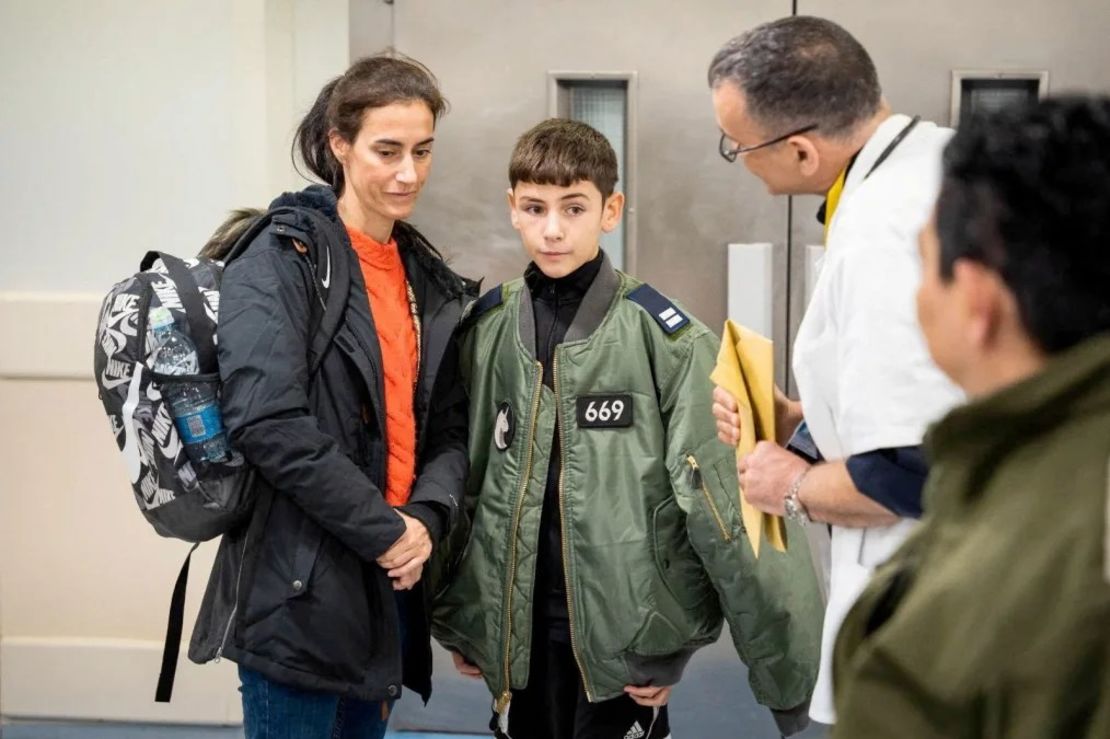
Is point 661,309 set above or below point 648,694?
above

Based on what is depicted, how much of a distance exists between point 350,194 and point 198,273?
12.5 inches

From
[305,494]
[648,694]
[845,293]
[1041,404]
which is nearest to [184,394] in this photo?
[305,494]

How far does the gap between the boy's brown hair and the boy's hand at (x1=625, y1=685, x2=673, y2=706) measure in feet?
3.02

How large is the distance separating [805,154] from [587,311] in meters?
0.66

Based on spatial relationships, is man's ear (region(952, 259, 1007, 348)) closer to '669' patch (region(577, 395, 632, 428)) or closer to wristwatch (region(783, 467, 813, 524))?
wristwatch (region(783, 467, 813, 524))

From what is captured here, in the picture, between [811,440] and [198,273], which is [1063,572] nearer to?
[811,440]

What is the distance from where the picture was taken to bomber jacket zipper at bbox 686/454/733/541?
2436 millimetres

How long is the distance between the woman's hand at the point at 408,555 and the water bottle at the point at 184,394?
332mm

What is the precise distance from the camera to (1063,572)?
0.98 m

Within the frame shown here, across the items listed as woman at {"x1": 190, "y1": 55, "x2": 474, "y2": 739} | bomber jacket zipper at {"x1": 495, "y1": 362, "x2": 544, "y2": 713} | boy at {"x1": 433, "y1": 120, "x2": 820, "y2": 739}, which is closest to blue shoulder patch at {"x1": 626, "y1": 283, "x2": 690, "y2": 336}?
boy at {"x1": 433, "y1": 120, "x2": 820, "y2": 739}

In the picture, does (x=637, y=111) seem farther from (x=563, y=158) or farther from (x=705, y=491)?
(x=705, y=491)

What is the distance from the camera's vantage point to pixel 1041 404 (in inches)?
40.2

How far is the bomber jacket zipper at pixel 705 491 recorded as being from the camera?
2436 mm

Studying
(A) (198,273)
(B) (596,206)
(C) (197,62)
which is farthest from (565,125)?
(C) (197,62)
